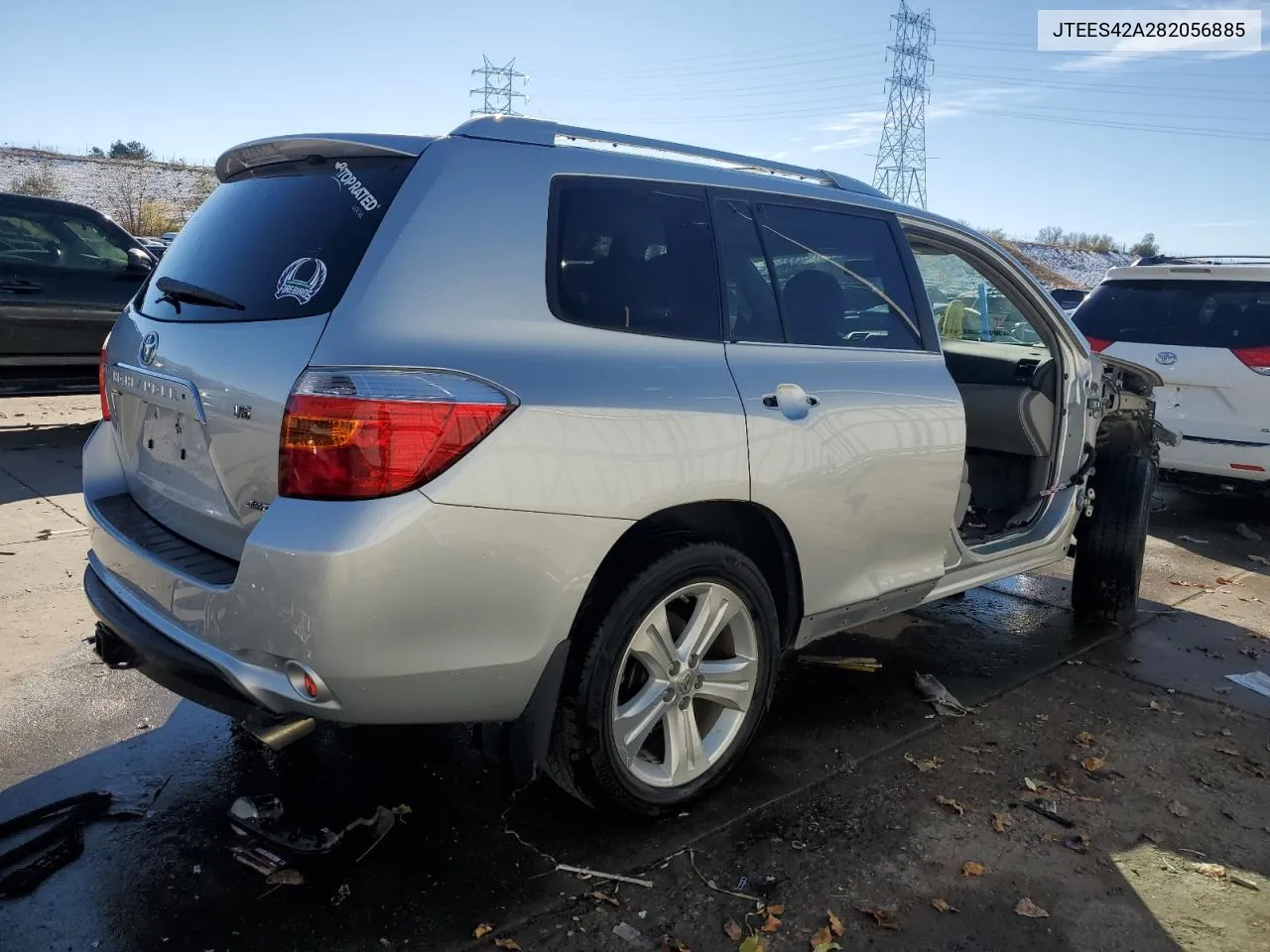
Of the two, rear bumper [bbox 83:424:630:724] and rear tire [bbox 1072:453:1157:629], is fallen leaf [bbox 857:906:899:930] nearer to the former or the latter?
rear bumper [bbox 83:424:630:724]

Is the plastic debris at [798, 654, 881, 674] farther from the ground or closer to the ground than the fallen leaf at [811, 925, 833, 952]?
farther from the ground

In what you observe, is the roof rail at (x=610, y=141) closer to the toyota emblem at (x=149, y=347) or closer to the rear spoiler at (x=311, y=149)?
the rear spoiler at (x=311, y=149)

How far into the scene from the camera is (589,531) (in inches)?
99.3

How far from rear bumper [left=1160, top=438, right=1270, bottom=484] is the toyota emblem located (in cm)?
631

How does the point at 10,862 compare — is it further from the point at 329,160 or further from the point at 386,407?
the point at 329,160

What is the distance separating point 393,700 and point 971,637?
10.8 ft

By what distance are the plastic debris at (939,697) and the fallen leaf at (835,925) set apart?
1.47 m

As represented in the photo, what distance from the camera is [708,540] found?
288 cm

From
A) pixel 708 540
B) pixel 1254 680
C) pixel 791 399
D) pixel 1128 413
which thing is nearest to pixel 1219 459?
pixel 1128 413

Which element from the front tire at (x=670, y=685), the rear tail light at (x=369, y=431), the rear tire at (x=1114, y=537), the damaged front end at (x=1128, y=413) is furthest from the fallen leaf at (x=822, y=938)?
the damaged front end at (x=1128, y=413)

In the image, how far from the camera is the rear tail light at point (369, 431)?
2.25 meters

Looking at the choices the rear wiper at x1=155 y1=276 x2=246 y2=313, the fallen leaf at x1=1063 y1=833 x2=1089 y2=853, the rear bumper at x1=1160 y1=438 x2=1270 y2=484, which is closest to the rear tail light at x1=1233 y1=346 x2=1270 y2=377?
the rear bumper at x1=1160 y1=438 x2=1270 y2=484

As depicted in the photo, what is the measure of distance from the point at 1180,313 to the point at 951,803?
535 cm

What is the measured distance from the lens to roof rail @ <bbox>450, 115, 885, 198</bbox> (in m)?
2.67
